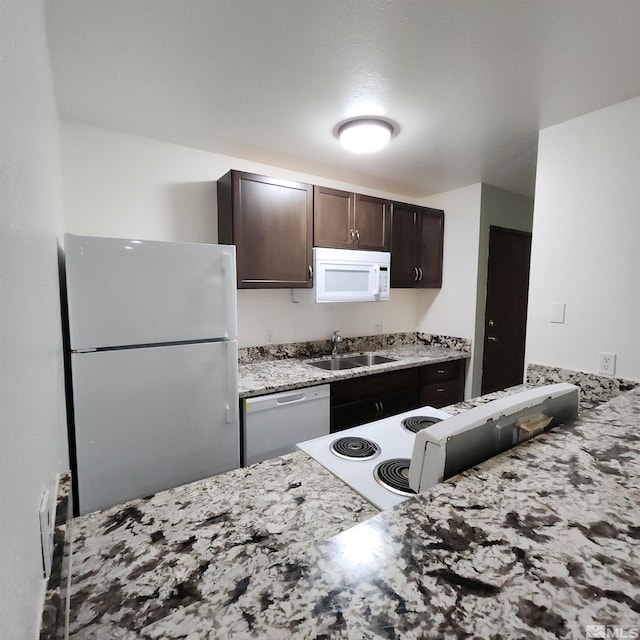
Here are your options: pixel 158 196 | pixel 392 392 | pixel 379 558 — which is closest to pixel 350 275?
pixel 392 392

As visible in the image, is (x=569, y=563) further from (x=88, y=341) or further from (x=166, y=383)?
(x=88, y=341)

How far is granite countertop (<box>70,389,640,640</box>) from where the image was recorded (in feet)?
1.49

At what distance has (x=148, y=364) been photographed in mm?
1646

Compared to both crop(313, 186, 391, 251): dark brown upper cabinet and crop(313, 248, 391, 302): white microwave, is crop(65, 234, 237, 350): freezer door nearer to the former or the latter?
crop(313, 248, 391, 302): white microwave

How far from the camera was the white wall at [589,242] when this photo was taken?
1734 millimetres

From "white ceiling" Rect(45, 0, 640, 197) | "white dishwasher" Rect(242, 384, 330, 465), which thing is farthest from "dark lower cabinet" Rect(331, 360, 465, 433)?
"white ceiling" Rect(45, 0, 640, 197)

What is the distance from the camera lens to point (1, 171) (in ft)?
1.46

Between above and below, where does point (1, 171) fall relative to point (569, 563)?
above

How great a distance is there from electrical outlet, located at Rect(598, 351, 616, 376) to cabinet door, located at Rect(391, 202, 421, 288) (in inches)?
61.8

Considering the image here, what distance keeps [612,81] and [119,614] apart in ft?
8.26

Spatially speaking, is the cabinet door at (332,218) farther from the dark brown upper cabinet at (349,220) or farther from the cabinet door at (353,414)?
the cabinet door at (353,414)

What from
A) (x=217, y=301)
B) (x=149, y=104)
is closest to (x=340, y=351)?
(x=217, y=301)

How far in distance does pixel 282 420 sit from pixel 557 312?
1792mm

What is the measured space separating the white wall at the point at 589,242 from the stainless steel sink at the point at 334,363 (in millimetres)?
1401
